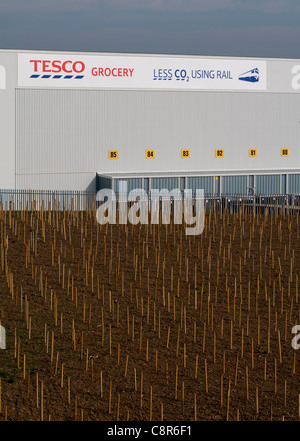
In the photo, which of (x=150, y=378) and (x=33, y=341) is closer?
(x=150, y=378)

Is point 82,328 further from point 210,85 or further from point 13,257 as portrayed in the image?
point 210,85

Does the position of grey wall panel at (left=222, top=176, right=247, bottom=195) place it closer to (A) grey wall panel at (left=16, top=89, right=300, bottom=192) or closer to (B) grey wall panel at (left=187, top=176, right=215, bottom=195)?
(A) grey wall panel at (left=16, top=89, right=300, bottom=192)

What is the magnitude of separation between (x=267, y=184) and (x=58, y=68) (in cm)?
1427

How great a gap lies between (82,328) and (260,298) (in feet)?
15.2

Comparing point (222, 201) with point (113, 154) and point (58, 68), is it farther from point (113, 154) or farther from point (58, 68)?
point (58, 68)

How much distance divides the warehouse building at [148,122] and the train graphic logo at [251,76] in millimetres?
70

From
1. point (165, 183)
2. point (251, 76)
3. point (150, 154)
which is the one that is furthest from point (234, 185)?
point (251, 76)

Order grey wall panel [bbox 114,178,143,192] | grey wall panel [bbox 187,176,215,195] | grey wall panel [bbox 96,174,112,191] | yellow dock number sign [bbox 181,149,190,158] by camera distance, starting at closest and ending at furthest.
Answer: grey wall panel [bbox 96,174,112,191]
grey wall panel [bbox 114,178,143,192]
grey wall panel [bbox 187,176,215,195]
yellow dock number sign [bbox 181,149,190,158]

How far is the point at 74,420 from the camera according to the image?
12.0 m

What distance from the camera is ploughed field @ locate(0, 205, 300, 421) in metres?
12.7

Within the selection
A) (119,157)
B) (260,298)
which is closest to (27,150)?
(119,157)

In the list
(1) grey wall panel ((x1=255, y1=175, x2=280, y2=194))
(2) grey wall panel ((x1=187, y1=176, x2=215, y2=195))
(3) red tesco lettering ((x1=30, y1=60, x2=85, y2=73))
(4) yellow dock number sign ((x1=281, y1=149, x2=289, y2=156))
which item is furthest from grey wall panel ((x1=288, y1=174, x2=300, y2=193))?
(3) red tesco lettering ((x1=30, y1=60, x2=85, y2=73))

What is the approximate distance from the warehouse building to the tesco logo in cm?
5

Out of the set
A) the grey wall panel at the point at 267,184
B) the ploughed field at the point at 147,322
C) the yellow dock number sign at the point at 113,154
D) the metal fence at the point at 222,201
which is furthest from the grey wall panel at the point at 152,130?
the ploughed field at the point at 147,322
